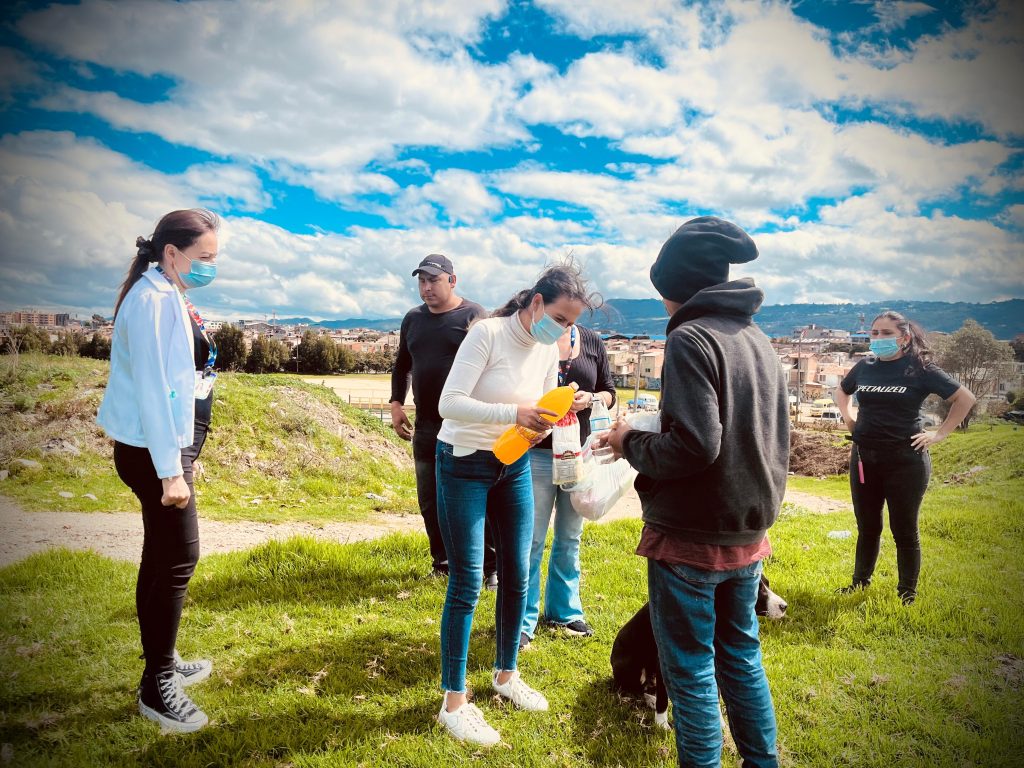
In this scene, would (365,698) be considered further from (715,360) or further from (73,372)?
(73,372)

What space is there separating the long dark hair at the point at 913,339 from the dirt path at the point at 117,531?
5471mm

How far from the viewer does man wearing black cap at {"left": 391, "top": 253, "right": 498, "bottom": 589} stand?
16.2ft

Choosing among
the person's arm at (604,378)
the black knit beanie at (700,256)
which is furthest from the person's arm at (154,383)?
the person's arm at (604,378)

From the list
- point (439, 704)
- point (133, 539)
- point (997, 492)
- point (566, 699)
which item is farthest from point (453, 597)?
point (997, 492)

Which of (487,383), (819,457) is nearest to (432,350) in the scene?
(487,383)

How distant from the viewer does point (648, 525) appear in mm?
2291

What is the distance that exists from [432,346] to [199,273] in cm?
212

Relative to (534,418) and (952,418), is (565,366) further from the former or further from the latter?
(952,418)

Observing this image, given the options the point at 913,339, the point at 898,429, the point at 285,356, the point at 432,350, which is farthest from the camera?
the point at 285,356

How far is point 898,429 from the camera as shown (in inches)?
184

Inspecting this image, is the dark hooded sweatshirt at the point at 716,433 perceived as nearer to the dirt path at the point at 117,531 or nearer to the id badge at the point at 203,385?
the id badge at the point at 203,385

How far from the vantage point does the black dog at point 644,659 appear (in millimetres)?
3135

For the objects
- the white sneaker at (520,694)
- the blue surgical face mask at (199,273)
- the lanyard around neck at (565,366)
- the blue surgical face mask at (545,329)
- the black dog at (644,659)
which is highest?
the blue surgical face mask at (199,273)

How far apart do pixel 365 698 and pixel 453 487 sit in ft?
4.75
